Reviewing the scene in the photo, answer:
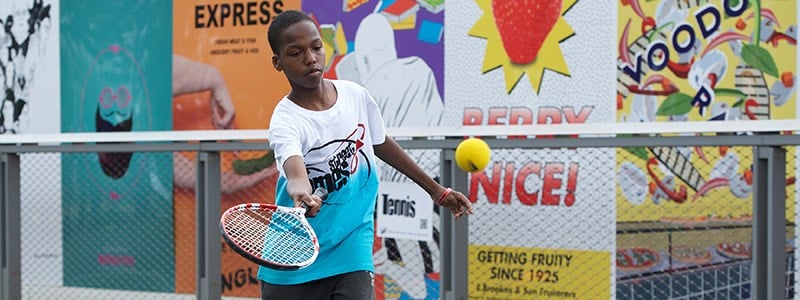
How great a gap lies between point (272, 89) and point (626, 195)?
3150 millimetres

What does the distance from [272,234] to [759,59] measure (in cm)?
436

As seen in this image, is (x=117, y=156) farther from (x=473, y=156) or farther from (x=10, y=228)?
(x=473, y=156)

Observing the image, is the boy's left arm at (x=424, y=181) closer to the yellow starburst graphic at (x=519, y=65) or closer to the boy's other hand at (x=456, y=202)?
the boy's other hand at (x=456, y=202)

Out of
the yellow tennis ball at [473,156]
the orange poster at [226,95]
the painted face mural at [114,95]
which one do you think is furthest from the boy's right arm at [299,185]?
the painted face mural at [114,95]

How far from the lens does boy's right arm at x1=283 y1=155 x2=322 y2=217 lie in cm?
442

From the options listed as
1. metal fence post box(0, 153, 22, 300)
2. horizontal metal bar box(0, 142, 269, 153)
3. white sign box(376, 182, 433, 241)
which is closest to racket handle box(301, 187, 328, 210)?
white sign box(376, 182, 433, 241)

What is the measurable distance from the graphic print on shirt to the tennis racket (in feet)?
1.24

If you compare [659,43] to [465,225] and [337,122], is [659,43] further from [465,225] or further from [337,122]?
[337,122]

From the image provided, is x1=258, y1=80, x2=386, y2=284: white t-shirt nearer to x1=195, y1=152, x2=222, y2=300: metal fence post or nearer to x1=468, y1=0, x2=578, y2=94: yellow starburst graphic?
x1=195, y1=152, x2=222, y2=300: metal fence post

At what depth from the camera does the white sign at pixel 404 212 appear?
Answer: 24.4 feet

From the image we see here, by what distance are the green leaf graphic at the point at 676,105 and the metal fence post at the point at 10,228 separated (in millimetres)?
4587

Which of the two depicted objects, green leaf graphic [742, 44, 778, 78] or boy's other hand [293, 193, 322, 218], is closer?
boy's other hand [293, 193, 322, 218]

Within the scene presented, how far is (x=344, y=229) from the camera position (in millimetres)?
5148

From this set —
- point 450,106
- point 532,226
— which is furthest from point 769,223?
point 450,106
